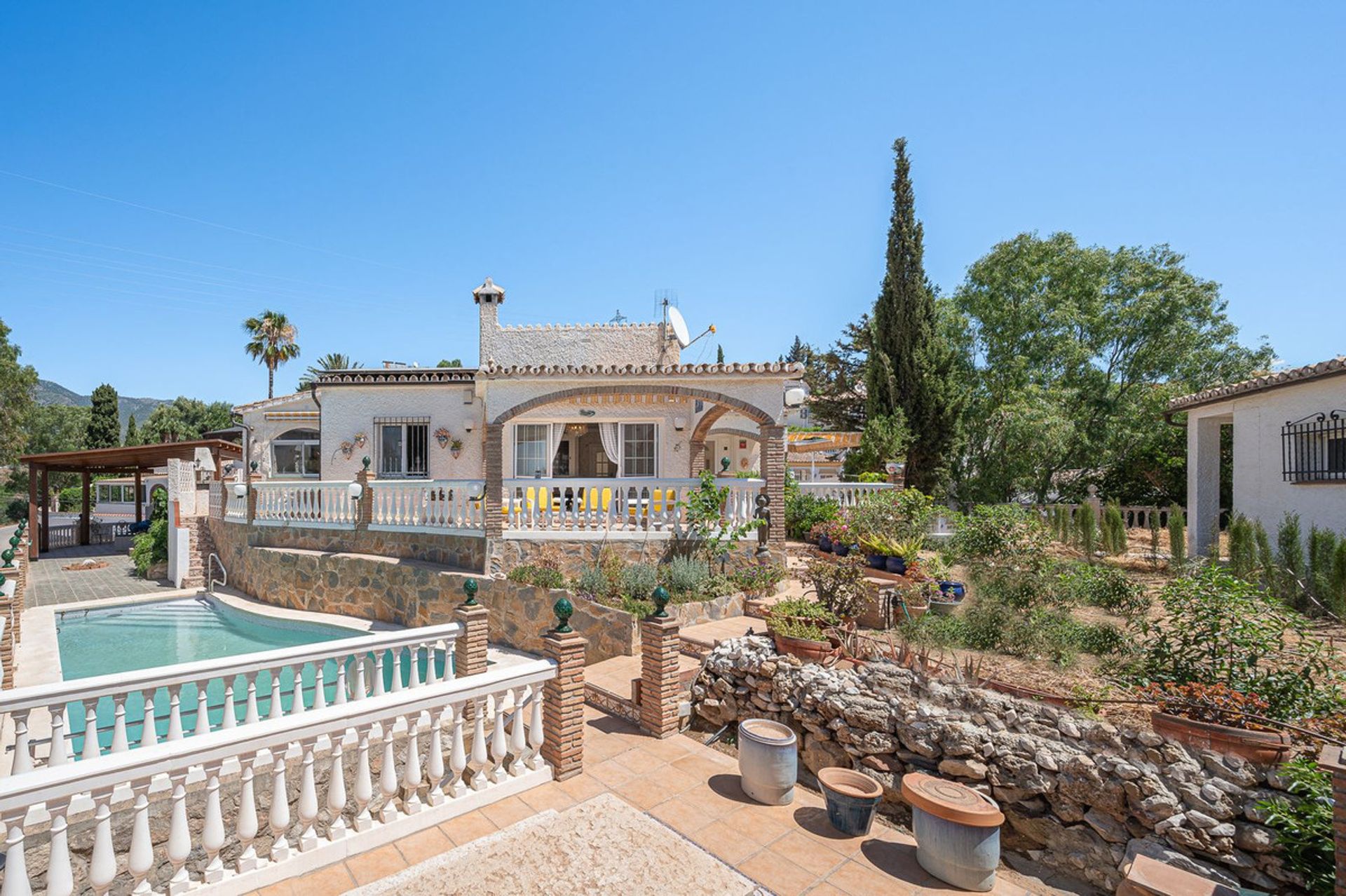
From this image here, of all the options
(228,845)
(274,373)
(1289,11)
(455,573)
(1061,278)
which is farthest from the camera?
(274,373)

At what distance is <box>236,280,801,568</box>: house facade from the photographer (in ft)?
36.7

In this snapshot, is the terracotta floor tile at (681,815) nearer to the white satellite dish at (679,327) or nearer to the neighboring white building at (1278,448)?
the white satellite dish at (679,327)

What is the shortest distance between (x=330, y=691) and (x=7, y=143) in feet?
53.1

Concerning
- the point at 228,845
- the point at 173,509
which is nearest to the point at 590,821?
the point at 228,845

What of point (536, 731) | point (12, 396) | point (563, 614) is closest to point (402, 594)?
point (536, 731)

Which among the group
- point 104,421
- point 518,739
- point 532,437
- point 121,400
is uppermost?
point 121,400

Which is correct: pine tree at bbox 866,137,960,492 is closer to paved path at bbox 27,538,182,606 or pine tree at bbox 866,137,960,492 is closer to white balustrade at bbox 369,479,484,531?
white balustrade at bbox 369,479,484,531

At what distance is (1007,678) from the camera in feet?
19.4

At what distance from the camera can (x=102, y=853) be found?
3104 millimetres

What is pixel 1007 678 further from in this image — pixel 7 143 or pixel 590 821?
pixel 7 143

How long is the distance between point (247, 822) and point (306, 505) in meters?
12.3

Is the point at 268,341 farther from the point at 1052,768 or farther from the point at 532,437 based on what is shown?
the point at 1052,768

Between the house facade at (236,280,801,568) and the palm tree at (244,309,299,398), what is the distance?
72.6 ft

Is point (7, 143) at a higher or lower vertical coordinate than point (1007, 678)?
higher
